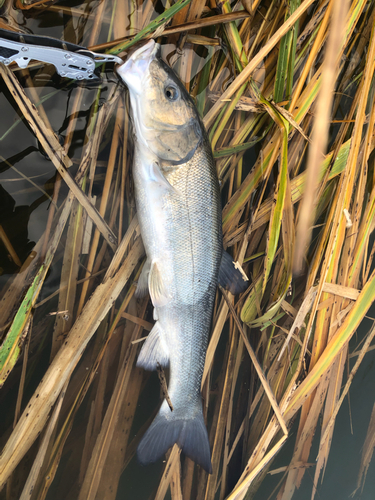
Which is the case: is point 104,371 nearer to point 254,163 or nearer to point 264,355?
point 264,355

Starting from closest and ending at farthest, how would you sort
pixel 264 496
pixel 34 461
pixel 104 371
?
pixel 34 461 → pixel 104 371 → pixel 264 496

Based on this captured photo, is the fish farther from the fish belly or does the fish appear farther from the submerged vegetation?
the submerged vegetation

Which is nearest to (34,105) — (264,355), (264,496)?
(264,355)

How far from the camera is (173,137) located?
3.75 feet

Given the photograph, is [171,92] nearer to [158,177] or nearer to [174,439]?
[158,177]

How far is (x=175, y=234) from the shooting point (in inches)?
47.7

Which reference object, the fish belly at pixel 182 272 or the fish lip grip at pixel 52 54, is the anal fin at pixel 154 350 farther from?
the fish lip grip at pixel 52 54

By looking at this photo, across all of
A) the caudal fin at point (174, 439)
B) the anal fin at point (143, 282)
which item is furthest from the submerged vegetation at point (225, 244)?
Result: the caudal fin at point (174, 439)

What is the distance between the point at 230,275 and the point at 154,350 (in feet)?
1.61

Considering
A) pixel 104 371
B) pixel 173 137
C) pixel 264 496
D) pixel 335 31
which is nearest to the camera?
pixel 335 31

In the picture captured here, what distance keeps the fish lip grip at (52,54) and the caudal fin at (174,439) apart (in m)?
1.55

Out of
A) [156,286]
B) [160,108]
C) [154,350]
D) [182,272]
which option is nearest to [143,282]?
[156,286]

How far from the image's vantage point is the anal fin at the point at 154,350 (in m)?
1.33

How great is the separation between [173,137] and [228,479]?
1857 millimetres
